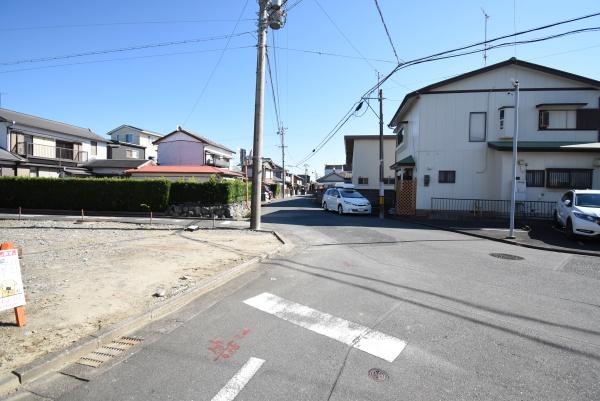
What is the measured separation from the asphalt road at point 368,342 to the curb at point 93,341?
0.14m

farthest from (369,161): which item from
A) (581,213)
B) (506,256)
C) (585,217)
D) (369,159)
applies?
(506,256)

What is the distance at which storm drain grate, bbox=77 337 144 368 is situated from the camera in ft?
11.5

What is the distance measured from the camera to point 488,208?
61.8 ft

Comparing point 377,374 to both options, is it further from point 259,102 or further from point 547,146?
point 547,146

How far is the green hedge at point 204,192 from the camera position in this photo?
63.9 feet

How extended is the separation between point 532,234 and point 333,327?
457 inches

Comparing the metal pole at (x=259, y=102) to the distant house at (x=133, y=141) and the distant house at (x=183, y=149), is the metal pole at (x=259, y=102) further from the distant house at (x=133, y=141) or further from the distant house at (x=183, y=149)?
the distant house at (x=133, y=141)

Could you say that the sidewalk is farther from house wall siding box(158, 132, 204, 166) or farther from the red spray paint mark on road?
house wall siding box(158, 132, 204, 166)

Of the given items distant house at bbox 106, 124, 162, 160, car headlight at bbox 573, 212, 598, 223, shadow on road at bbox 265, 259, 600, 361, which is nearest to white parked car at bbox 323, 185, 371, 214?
car headlight at bbox 573, 212, 598, 223

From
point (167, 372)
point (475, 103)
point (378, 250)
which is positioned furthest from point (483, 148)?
point (167, 372)

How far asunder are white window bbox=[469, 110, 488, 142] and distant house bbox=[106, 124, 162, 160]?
37.6 meters

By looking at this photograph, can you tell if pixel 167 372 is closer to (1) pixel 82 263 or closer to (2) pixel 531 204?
(1) pixel 82 263

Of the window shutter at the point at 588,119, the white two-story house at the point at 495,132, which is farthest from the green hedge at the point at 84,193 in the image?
the window shutter at the point at 588,119

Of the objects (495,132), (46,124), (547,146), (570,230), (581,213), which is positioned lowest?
(570,230)
